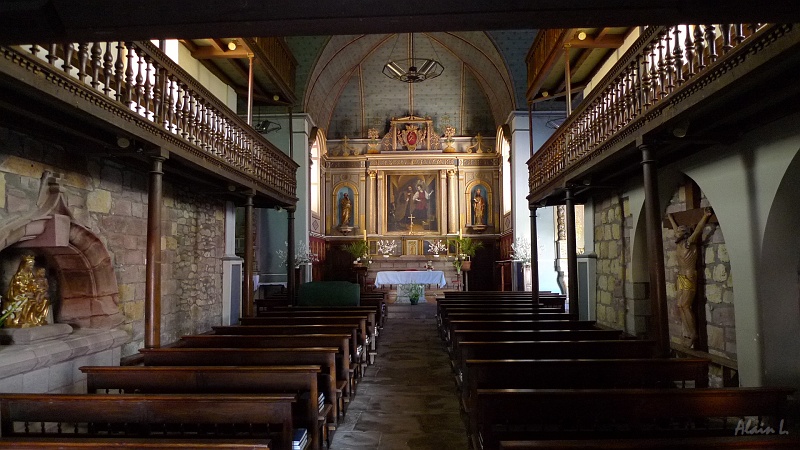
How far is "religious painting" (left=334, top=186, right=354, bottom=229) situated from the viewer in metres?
19.7

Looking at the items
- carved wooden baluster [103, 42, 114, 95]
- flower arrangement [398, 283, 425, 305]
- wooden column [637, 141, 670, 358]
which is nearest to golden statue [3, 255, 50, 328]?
carved wooden baluster [103, 42, 114, 95]

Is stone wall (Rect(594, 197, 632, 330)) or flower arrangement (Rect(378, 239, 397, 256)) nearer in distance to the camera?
stone wall (Rect(594, 197, 632, 330))

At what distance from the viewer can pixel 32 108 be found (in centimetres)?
421

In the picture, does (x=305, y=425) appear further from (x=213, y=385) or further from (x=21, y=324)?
(x=21, y=324)

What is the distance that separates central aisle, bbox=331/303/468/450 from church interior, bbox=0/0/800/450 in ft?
0.17

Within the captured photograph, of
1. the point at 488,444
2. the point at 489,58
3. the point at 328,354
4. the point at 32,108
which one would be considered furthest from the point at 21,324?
the point at 489,58

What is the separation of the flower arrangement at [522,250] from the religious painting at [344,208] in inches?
268

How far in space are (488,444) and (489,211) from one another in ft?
55.8

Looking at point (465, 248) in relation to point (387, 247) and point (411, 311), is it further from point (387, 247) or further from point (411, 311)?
point (411, 311)

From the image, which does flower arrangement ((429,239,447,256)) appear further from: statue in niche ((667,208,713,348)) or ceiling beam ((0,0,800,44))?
ceiling beam ((0,0,800,44))

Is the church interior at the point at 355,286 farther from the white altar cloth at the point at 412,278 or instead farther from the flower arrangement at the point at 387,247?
the flower arrangement at the point at 387,247

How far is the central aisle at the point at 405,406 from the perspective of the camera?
184 inches

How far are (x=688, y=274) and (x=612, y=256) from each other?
2513 mm

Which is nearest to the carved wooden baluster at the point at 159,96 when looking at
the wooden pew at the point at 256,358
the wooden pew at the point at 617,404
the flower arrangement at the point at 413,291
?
the wooden pew at the point at 256,358
